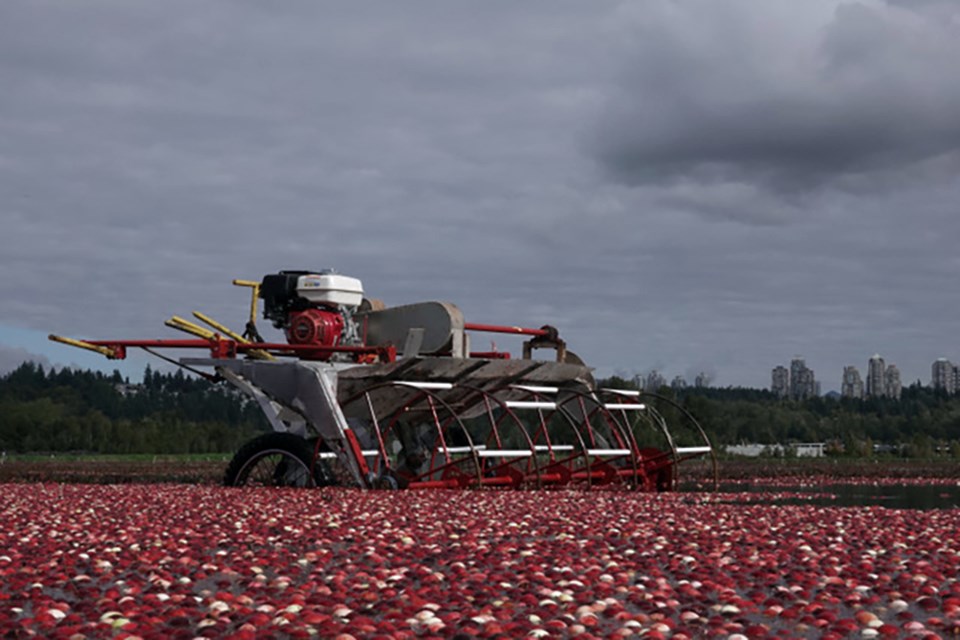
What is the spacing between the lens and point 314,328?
20.0m

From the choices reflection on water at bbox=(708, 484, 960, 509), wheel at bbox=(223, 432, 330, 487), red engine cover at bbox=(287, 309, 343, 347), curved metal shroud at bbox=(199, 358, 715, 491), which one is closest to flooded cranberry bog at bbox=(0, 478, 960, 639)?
wheel at bbox=(223, 432, 330, 487)

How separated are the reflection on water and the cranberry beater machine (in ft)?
6.86

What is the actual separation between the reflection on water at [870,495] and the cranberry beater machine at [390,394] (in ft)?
6.86

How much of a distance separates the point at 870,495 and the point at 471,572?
1548 cm

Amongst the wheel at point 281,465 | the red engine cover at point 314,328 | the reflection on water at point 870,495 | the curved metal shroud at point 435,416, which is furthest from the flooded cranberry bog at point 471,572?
the red engine cover at point 314,328

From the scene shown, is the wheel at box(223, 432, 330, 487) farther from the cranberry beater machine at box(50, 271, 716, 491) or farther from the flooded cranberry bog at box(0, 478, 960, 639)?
the flooded cranberry bog at box(0, 478, 960, 639)

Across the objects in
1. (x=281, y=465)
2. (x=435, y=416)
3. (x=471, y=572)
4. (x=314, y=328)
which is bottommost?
(x=471, y=572)

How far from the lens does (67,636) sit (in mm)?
6039

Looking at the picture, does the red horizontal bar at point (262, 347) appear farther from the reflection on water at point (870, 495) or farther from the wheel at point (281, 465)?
the reflection on water at point (870, 495)

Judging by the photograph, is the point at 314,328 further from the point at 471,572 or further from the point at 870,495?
the point at 471,572

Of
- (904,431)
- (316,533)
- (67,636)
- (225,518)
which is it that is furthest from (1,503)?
(904,431)

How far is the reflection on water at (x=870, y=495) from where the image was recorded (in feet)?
60.3

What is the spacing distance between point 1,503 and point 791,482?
1860cm

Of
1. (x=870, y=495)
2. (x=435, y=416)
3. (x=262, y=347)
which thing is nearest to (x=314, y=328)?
(x=262, y=347)
